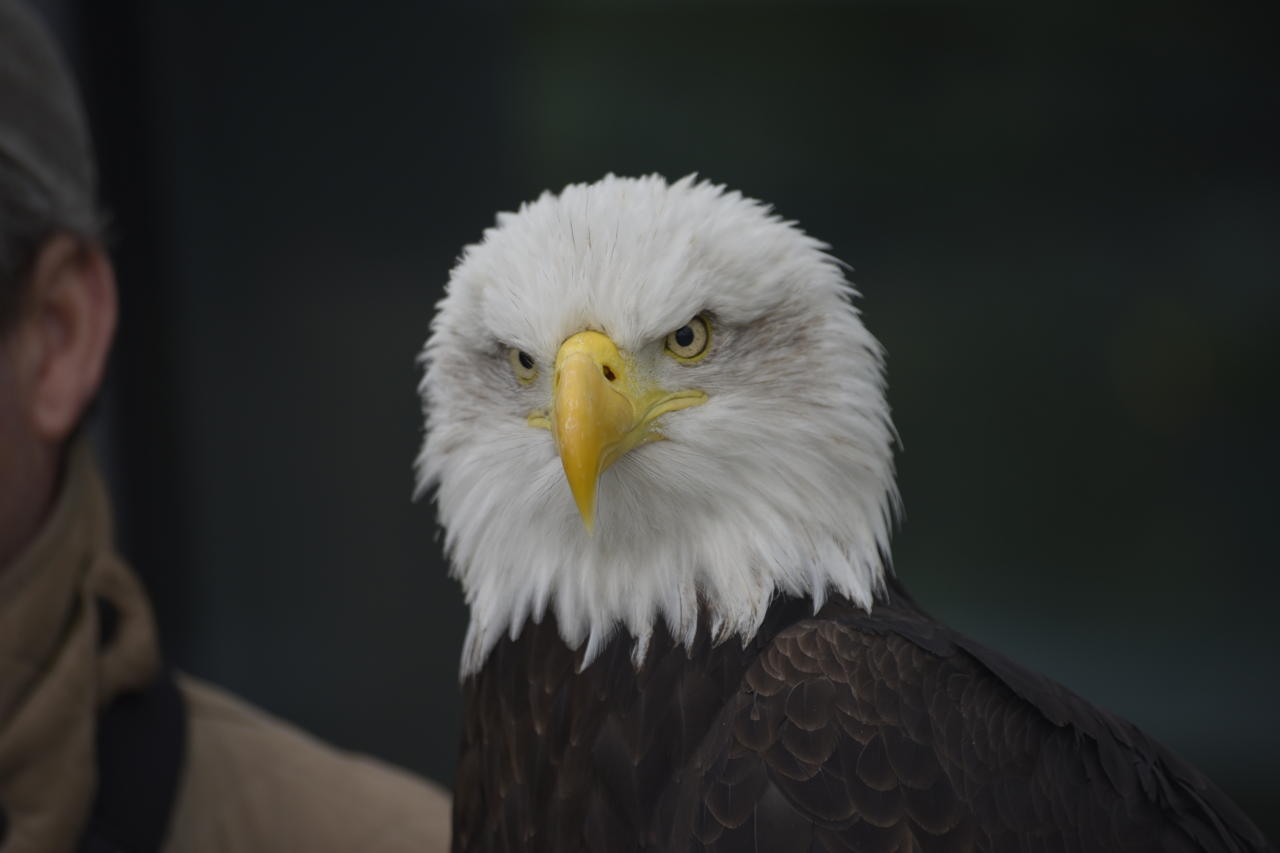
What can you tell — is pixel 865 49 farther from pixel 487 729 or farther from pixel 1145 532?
pixel 487 729

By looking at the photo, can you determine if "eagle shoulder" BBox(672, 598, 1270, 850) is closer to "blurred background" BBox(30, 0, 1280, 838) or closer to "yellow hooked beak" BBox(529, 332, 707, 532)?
"yellow hooked beak" BBox(529, 332, 707, 532)

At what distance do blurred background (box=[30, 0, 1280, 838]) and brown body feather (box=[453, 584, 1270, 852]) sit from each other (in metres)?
1.82

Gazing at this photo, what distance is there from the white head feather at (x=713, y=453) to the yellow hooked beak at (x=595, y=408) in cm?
1

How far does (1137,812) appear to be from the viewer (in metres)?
1.03

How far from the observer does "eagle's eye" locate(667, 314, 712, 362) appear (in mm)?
1017

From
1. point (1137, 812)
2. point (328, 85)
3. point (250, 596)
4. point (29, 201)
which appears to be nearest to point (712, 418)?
point (1137, 812)

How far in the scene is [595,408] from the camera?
918 millimetres

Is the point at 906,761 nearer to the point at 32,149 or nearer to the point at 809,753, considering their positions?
the point at 809,753

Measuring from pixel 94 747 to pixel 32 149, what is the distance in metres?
0.70

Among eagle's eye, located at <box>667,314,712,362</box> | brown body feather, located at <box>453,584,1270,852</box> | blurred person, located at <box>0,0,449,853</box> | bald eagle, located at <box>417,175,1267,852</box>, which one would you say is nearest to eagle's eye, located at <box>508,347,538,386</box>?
bald eagle, located at <box>417,175,1267,852</box>

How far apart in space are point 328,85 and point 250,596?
1.45 m

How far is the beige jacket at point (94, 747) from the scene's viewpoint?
1317 millimetres

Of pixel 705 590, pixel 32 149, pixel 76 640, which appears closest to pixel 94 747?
pixel 76 640

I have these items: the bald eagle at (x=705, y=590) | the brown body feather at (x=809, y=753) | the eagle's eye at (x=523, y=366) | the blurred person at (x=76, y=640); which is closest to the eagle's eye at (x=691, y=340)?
the bald eagle at (x=705, y=590)
